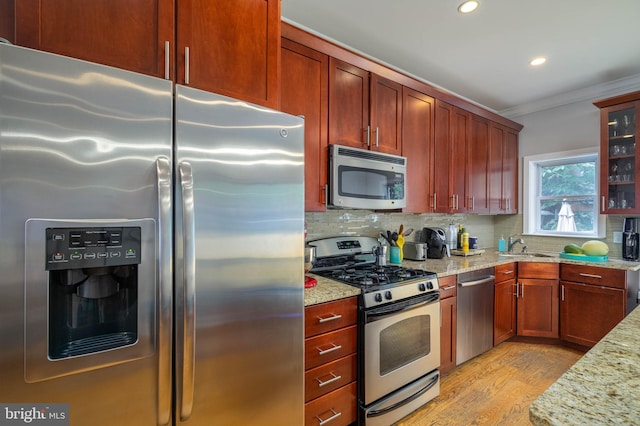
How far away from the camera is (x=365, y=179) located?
225 cm

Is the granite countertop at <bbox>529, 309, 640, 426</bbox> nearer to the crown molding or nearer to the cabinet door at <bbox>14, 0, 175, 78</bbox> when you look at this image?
the cabinet door at <bbox>14, 0, 175, 78</bbox>

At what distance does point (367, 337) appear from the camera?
5.66 ft

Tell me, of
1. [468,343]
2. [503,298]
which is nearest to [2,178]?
[468,343]

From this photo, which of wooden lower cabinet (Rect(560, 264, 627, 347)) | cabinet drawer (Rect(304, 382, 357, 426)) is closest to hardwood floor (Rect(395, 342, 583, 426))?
wooden lower cabinet (Rect(560, 264, 627, 347))

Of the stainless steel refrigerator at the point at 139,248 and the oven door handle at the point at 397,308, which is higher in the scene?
the stainless steel refrigerator at the point at 139,248

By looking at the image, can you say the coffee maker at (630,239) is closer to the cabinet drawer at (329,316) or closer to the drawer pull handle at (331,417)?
the cabinet drawer at (329,316)

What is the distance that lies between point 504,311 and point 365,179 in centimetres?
204

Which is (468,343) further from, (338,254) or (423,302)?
(338,254)

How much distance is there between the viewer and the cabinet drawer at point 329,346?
154cm

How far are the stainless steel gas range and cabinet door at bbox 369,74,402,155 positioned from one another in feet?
3.22

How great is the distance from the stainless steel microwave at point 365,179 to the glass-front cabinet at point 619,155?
2.18m

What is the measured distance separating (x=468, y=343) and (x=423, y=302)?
0.90 metres

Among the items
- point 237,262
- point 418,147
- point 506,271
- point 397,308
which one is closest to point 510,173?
point 506,271

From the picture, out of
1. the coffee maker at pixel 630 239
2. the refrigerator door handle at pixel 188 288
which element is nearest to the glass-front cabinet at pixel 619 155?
the coffee maker at pixel 630 239
